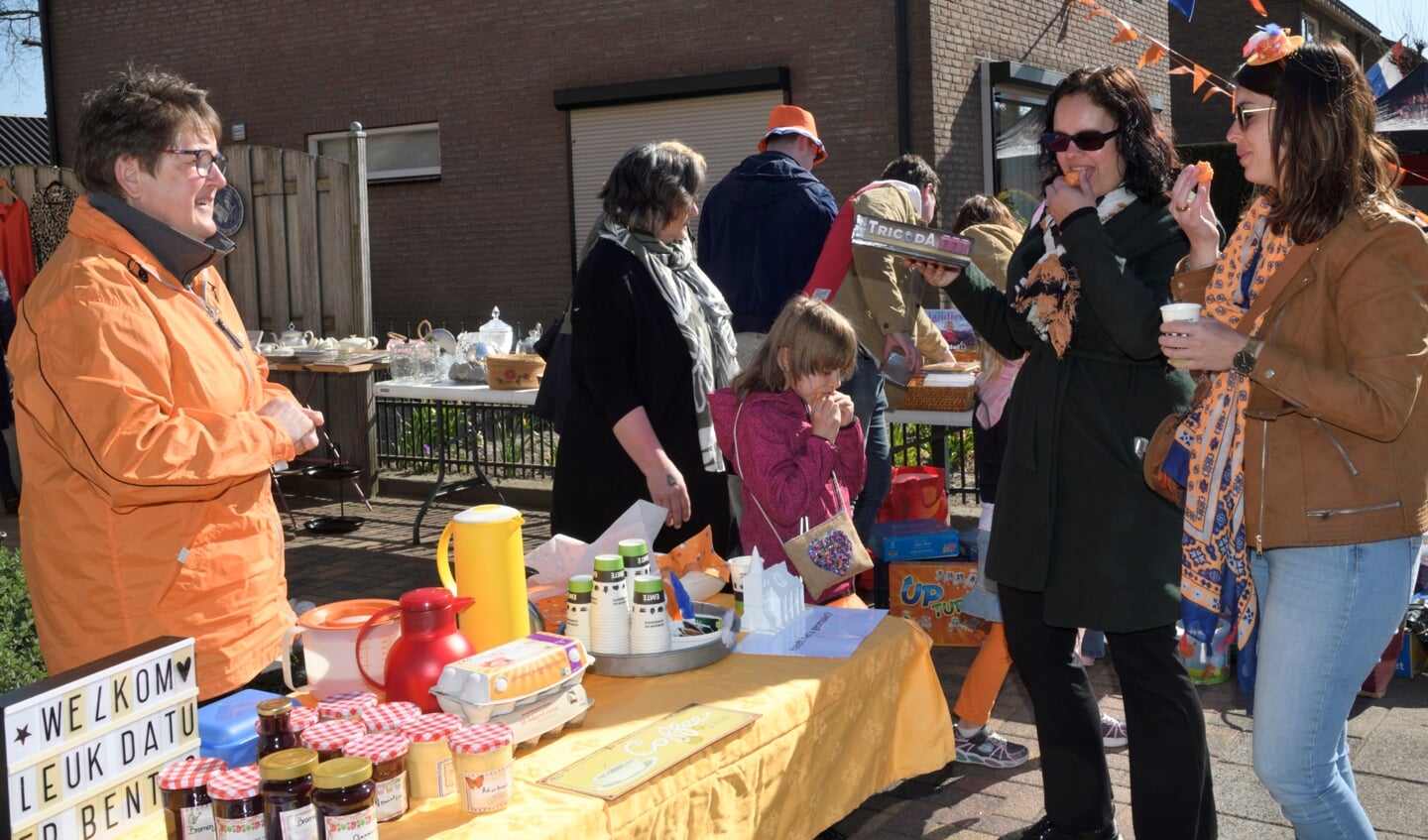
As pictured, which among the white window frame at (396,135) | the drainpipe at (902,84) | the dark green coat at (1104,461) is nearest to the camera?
the dark green coat at (1104,461)

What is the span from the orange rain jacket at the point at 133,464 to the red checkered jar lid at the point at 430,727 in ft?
2.28

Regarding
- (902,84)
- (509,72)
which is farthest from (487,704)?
(509,72)

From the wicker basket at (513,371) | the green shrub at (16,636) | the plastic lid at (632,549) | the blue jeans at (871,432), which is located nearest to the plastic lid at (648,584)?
the plastic lid at (632,549)

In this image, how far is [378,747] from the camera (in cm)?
172

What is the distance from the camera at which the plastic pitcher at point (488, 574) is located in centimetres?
219

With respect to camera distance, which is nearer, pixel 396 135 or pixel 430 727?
pixel 430 727

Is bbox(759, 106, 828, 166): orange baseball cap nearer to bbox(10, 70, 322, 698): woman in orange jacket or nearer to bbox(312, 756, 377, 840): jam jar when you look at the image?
bbox(10, 70, 322, 698): woman in orange jacket

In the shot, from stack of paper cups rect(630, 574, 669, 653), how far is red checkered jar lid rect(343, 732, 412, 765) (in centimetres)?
68

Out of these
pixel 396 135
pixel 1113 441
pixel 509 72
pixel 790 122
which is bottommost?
pixel 1113 441

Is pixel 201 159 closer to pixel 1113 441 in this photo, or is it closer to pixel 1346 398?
pixel 1113 441

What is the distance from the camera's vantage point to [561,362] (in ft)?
13.8

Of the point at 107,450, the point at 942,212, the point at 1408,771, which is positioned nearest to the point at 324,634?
the point at 107,450

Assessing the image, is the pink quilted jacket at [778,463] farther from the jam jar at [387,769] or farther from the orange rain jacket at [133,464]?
the jam jar at [387,769]

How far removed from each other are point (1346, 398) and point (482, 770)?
1.53 metres
